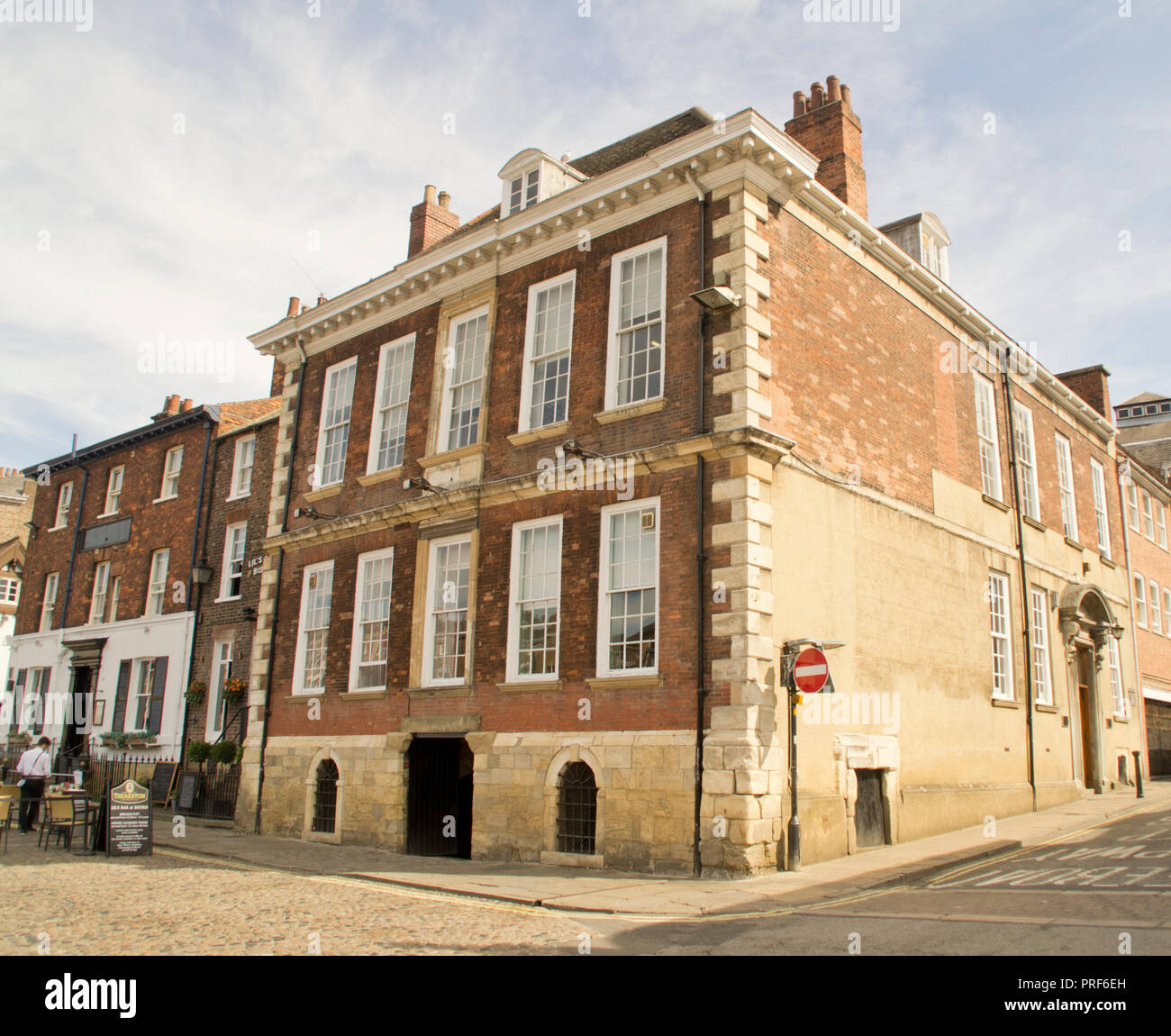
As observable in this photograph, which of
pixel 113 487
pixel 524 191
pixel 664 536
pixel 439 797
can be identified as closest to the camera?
pixel 664 536

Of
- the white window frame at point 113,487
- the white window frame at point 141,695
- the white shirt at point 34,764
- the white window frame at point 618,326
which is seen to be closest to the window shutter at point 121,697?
the white window frame at point 141,695

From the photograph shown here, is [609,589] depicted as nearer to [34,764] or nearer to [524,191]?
[524,191]

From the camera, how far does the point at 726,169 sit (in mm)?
13945

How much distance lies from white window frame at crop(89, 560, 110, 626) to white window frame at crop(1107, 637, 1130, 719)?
29.1 metres

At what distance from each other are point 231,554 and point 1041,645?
67.3 ft

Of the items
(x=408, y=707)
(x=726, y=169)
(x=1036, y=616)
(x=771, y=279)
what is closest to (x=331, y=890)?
(x=408, y=707)

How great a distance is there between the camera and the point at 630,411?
14359mm

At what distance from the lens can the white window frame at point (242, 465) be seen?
2647 centimetres

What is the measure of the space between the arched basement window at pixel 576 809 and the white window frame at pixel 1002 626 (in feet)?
30.0

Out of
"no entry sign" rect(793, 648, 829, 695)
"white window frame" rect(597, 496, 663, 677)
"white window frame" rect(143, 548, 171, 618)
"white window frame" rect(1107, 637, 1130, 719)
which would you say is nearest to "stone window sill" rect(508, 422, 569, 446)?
"white window frame" rect(597, 496, 663, 677)

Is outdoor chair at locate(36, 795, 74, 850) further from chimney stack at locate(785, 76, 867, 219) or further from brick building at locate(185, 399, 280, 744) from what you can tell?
chimney stack at locate(785, 76, 867, 219)

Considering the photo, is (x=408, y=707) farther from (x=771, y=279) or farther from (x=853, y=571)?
(x=771, y=279)

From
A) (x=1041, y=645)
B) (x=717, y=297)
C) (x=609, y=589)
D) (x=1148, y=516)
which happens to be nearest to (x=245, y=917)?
(x=609, y=589)

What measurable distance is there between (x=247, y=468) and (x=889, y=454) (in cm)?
1802
